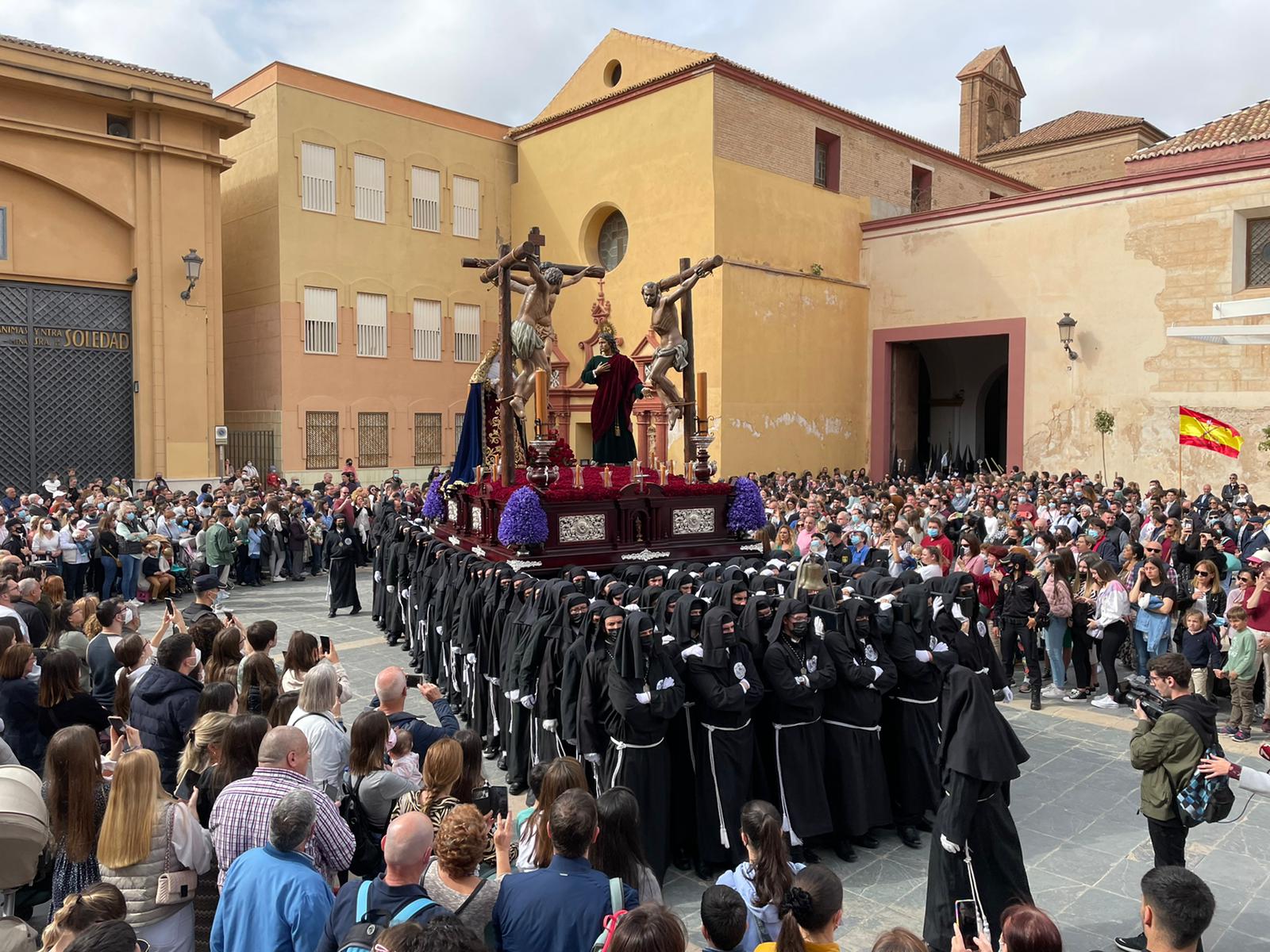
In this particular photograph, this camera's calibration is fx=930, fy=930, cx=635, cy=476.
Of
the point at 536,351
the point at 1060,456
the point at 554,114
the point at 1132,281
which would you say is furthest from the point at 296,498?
the point at 1132,281

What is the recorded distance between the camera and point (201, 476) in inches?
872

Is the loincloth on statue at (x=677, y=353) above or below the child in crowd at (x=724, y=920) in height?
above

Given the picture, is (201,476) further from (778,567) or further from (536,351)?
(778,567)

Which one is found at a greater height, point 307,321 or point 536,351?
point 307,321

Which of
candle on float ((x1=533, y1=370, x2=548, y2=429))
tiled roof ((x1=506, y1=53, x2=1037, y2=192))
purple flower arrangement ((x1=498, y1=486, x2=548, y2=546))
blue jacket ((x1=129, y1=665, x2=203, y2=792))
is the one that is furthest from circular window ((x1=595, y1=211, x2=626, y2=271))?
blue jacket ((x1=129, y1=665, x2=203, y2=792))

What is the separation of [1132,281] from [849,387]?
793 cm

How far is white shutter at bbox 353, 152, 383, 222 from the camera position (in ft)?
84.1

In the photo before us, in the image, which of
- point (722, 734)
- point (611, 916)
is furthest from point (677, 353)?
point (611, 916)

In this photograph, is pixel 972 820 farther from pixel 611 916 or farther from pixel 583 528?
pixel 583 528

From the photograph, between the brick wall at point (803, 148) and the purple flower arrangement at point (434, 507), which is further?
the brick wall at point (803, 148)

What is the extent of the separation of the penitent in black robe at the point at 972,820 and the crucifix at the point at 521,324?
662cm

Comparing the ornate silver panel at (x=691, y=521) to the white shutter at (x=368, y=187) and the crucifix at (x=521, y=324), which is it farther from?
the white shutter at (x=368, y=187)

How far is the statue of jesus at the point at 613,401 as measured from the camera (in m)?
13.4

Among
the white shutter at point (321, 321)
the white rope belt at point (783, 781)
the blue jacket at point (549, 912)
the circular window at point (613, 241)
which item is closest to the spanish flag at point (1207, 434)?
the white rope belt at point (783, 781)
